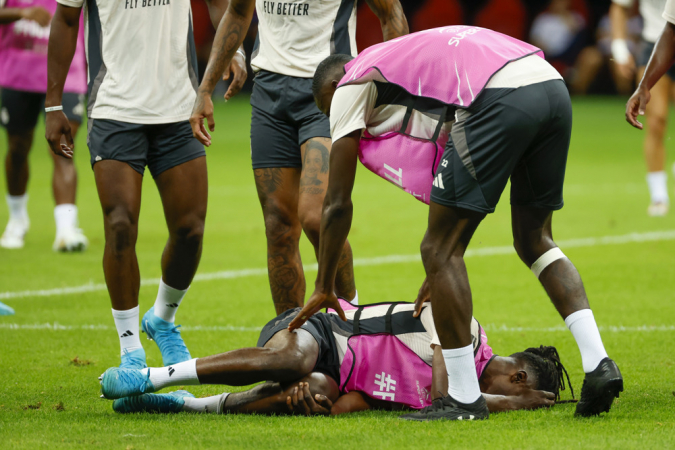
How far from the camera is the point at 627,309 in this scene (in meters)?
6.96

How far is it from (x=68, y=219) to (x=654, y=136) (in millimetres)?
6745

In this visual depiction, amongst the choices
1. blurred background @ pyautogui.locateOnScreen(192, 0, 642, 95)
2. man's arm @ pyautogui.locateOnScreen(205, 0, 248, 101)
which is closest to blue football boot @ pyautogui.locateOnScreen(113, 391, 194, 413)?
man's arm @ pyautogui.locateOnScreen(205, 0, 248, 101)

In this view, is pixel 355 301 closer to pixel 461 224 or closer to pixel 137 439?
pixel 461 224

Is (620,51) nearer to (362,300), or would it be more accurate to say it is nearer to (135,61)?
(362,300)

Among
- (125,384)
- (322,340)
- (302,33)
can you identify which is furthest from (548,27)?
(125,384)

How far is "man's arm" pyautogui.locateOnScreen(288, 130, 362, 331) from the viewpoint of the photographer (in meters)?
4.22

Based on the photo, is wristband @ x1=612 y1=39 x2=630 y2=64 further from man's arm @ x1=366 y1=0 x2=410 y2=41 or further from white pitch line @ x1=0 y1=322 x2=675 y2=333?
man's arm @ x1=366 y1=0 x2=410 y2=41

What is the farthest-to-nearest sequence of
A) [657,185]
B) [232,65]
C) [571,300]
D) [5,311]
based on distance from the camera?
[657,185] < [5,311] < [232,65] < [571,300]

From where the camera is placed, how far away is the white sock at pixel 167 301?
5680 millimetres

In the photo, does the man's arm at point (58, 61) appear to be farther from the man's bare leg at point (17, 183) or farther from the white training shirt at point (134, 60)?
the man's bare leg at point (17, 183)

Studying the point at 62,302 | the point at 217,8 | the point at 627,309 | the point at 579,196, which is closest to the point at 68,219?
the point at 62,302

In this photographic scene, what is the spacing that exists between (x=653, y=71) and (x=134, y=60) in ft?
9.71

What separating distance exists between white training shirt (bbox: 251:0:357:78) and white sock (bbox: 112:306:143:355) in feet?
5.81

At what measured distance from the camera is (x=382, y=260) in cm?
915
